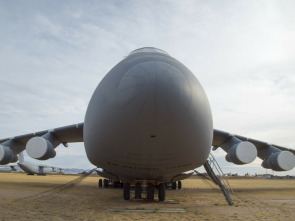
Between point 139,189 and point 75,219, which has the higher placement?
point 139,189

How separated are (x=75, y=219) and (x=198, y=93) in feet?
13.1

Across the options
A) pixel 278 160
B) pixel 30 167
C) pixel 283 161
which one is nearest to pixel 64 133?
pixel 278 160

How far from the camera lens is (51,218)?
6066 mm

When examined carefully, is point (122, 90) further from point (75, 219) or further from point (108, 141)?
point (75, 219)

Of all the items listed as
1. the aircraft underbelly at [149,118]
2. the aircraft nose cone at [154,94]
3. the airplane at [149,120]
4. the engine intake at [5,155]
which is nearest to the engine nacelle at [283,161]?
the airplane at [149,120]

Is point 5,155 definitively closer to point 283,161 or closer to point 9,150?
point 9,150

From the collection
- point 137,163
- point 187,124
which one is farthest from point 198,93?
point 137,163

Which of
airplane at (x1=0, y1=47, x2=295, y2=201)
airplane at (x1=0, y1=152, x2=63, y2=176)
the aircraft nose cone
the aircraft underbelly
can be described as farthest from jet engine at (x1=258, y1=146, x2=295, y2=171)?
airplane at (x1=0, y1=152, x2=63, y2=176)

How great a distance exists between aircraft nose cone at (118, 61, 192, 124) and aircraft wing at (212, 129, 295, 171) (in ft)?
18.0

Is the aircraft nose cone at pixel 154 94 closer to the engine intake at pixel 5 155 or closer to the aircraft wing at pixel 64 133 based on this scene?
the aircraft wing at pixel 64 133

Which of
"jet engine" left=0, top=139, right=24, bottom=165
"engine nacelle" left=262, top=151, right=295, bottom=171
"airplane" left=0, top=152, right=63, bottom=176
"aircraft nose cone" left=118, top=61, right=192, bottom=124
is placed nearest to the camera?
"aircraft nose cone" left=118, top=61, right=192, bottom=124

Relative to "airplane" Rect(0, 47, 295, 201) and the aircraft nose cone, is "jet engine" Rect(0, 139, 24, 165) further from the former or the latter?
the aircraft nose cone

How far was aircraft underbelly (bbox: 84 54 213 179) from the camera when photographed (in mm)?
4450

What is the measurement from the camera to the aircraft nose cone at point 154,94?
4.37 metres
